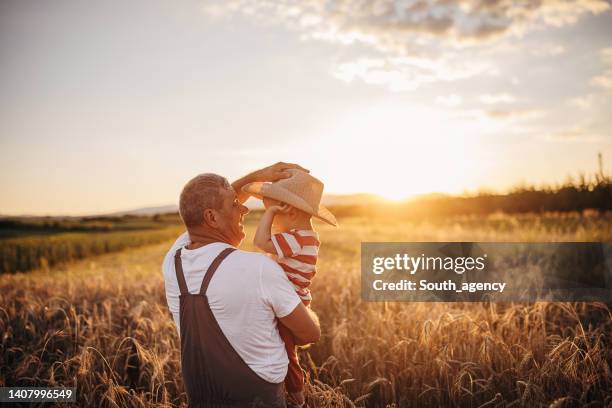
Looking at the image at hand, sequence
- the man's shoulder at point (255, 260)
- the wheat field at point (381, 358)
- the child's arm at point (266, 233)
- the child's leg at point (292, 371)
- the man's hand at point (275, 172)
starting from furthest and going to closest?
1. the wheat field at point (381, 358)
2. the man's hand at point (275, 172)
3. the child's arm at point (266, 233)
4. the child's leg at point (292, 371)
5. the man's shoulder at point (255, 260)

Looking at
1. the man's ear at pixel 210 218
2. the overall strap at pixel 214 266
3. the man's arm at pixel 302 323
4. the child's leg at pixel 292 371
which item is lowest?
the child's leg at pixel 292 371

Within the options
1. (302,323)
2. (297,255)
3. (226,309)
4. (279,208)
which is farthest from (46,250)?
(302,323)

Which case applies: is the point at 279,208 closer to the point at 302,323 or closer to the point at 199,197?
the point at 199,197

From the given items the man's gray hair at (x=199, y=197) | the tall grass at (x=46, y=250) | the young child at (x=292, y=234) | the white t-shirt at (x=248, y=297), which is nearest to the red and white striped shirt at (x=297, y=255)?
the young child at (x=292, y=234)

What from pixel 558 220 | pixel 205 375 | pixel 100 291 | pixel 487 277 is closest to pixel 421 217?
pixel 558 220

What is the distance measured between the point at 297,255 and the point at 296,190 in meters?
0.40

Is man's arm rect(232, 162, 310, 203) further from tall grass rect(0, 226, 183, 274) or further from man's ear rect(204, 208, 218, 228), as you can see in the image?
tall grass rect(0, 226, 183, 274)

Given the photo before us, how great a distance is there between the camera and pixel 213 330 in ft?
7.72

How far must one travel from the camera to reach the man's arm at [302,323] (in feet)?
7.57

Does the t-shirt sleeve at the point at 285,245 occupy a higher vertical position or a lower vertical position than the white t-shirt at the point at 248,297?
higher

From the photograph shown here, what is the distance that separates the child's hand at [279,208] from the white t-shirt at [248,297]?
0.55 meters

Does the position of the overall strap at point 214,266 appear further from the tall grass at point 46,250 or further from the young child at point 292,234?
the tall grass at point 46,250

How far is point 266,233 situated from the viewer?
2732mm

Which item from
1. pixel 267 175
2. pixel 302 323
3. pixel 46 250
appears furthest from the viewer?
pixel 46 250
